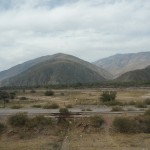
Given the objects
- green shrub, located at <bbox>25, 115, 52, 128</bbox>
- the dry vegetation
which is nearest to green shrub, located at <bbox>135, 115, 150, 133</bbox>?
the dry vegetation

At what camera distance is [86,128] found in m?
32.4

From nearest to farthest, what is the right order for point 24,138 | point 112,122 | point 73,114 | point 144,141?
point 144,141
point 24,138
point 112,122
point 73,114

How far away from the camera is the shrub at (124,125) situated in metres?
31.6

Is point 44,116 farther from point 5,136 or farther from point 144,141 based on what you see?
point 144,141

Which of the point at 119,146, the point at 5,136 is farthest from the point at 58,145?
the point at 5,136

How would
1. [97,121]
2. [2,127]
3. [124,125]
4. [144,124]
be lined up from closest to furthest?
[124,125]
[2,127]
[97,121]
[144,124]

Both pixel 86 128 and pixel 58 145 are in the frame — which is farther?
pixel 86 128

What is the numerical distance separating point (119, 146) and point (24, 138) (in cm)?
791

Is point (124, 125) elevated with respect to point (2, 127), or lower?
lower

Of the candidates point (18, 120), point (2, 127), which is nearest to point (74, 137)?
point (18, 120)

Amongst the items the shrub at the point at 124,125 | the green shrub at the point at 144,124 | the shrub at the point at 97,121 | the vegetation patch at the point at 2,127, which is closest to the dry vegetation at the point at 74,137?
the shrub at the point at 97,121

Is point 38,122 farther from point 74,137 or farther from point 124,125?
point 124,125

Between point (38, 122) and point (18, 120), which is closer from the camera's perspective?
point (38, 122)

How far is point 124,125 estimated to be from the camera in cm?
3164
